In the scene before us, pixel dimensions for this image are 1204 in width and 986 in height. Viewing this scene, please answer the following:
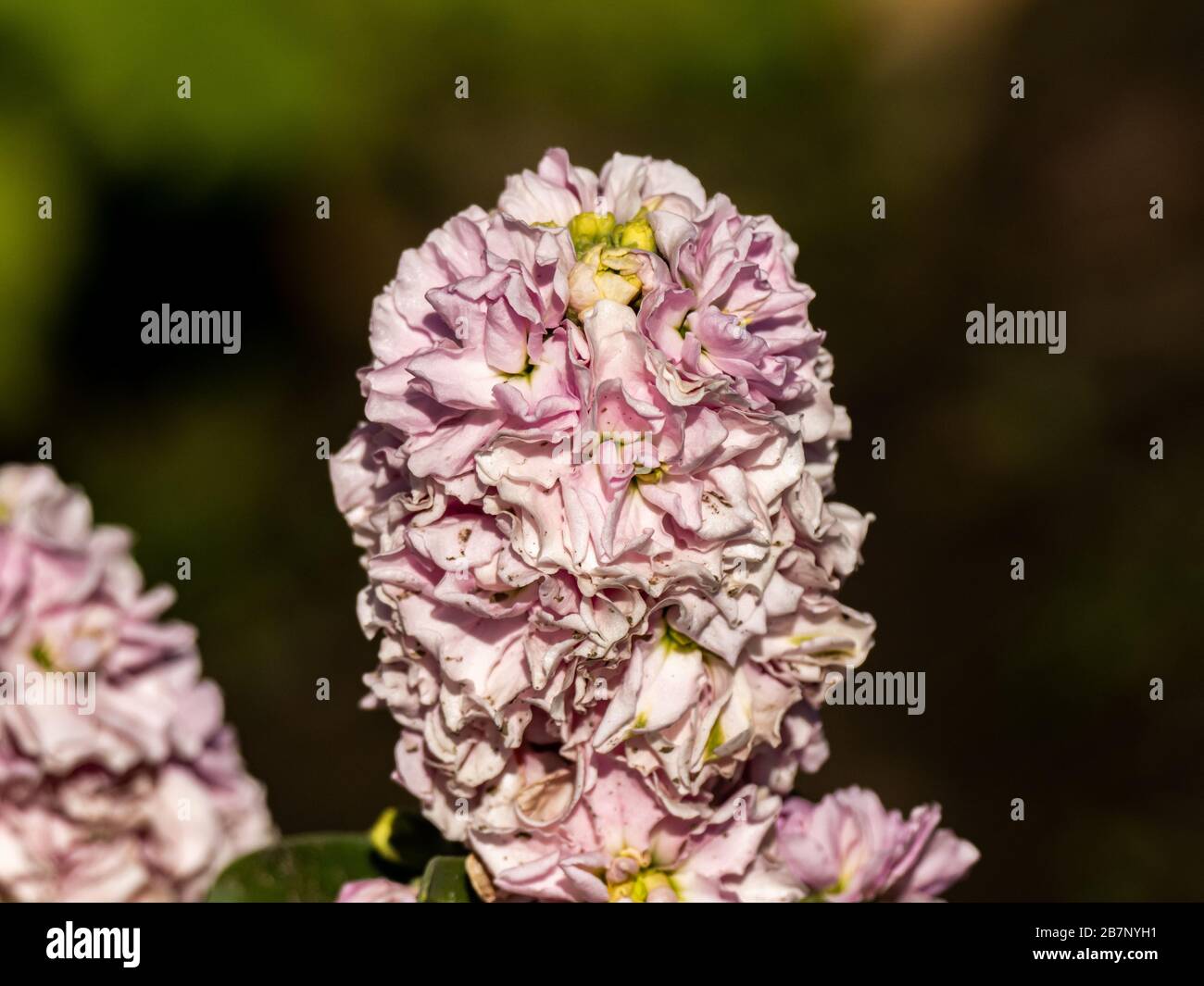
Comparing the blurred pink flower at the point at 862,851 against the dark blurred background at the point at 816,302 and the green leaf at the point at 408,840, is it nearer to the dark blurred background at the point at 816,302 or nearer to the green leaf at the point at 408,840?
the green leaf at the point at 408,840

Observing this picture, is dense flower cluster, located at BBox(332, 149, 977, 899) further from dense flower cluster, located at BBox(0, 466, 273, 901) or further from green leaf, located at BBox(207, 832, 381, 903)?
dense flower cluster, located at BBox(0, 466, 273, 901)

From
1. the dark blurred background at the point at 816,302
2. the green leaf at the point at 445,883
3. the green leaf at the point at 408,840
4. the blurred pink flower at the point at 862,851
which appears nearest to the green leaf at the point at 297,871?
the green leaf at the point at 408,840

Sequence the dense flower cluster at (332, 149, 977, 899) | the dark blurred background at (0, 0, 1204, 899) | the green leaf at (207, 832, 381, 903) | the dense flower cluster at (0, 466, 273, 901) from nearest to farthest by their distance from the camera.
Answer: the dense flower cluster at (332, 149, 977, 899) < the green leaf at (207, 832, 381, 903) < the dense flower cluster at (0, 466, 273, 901) < the dark blurred background at (0, 0, 1204, 899)

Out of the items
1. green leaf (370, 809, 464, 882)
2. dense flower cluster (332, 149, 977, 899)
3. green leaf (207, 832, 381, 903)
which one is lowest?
green leaf (207, 832, 381, 903)

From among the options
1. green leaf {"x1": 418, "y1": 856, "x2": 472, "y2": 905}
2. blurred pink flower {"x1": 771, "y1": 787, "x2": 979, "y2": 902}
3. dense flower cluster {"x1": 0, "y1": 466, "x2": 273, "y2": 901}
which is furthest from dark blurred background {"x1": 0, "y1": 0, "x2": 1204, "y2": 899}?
green leaf {"x1": 418, "y1": 856, "x2": 472, "y2": 905}

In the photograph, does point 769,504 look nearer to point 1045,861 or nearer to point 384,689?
point 384,689

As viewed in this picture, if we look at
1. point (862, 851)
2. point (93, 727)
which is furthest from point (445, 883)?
point (93, 727)

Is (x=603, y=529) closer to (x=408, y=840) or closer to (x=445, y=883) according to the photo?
(x=445, y=883)
